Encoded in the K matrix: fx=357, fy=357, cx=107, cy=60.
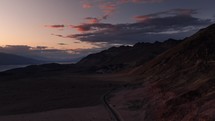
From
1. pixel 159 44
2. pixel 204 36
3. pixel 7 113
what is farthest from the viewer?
pixel 159 44

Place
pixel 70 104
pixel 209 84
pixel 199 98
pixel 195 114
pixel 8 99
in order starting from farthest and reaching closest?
pixel 8 99 < pixel 70 104 < pixel 209 84 < pixel 199 98 < pixel 195 114

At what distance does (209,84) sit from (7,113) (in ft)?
59.6

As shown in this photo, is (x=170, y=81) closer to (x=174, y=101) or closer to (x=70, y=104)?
(x=70, y=104)

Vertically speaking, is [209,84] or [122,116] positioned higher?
[209,84]

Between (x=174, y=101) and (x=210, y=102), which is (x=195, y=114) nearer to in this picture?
(x=210, y=102)

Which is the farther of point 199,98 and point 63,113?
point 63,113

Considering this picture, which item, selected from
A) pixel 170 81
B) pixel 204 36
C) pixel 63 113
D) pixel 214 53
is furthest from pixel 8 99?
pixel 204 36

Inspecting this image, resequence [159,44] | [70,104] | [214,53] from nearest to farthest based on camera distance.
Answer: [70,104] → [214,53] → [159,44]

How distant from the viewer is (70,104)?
36531 mm

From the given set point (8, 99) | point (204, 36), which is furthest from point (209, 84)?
point (204, 36)

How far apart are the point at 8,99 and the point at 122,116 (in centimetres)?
2253

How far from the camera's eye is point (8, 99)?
145 feet

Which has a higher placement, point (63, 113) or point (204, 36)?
point (204, 36)

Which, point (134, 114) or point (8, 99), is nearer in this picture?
point (134, 114)
